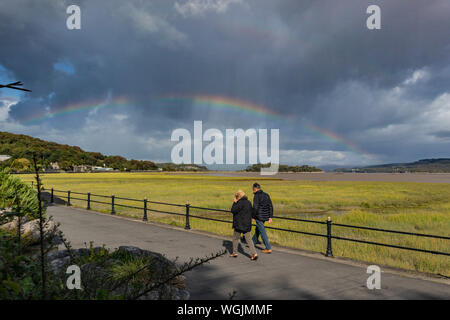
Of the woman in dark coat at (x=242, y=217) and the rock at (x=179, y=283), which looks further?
the woman in dark coat at (x=242, y=217)

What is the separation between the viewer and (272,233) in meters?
14.7

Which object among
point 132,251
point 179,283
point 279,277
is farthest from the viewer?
point 279,277

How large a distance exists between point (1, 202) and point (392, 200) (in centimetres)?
3459

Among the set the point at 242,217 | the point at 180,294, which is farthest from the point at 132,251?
the point at 242,217

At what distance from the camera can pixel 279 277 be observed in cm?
678

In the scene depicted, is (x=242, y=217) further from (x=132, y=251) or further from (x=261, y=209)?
(x=132, y=251)

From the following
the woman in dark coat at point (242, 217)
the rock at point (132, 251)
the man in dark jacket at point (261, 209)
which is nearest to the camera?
the rock at point (132, 251)

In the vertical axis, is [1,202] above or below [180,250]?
above

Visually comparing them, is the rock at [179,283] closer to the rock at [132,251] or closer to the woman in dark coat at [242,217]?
the rock at [132,251]

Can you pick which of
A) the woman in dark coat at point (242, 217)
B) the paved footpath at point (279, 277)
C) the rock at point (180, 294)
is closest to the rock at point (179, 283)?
the rock at point (180, 294)

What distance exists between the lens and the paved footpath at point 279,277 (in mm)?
5785
